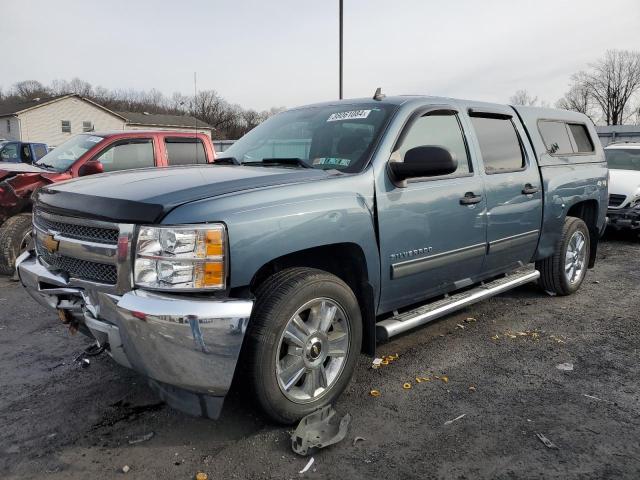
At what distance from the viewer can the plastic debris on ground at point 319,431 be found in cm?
253

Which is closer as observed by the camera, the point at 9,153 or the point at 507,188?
the point at 507,188

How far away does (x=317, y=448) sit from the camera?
254 cm

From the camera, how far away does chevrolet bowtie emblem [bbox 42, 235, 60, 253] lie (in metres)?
2.71

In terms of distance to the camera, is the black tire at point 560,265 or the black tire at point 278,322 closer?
the black tire at point 278,322

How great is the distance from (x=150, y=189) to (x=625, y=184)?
8.63 metres

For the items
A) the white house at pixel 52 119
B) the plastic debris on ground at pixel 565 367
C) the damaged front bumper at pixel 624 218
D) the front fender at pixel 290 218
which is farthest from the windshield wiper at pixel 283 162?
the white house at pixel 52 119

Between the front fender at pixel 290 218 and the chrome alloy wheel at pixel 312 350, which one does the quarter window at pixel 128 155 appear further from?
the chrome alloy wheel at pixel 312 350

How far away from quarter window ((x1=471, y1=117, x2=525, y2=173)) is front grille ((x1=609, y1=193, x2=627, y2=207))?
534 cm

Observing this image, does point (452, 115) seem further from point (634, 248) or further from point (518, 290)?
point (634, 248)

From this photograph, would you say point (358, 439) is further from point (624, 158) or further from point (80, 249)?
point (624, 158)

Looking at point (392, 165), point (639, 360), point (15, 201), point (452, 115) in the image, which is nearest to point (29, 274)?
point (392, 165)

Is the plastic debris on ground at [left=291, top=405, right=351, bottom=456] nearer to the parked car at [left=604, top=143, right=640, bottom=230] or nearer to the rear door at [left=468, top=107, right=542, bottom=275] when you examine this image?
the rear door at [left=468, top=107, right=542, bottom=275]

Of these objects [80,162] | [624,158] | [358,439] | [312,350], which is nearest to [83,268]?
[312,350]

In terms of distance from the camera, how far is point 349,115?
3.55 m
